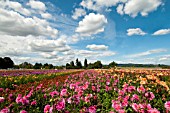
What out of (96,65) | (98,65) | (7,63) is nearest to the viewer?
(7,63)

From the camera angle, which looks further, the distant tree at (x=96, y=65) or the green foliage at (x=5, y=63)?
the distant tree at (x=96, y=65)

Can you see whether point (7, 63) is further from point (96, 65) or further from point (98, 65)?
point (98, 65)

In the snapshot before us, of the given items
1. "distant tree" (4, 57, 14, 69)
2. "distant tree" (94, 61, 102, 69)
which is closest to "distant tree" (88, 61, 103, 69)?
"distant tree" (94, 61, 102, 69)

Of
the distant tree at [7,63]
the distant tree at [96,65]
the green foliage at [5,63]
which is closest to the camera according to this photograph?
the green foliage at [5,63]

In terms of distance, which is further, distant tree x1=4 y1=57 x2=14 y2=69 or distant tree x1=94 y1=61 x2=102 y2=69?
distant tree x1=94 y1=61 x2=102 y2=69

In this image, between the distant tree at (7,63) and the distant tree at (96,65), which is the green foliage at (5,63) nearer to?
the distant tree at (7,63)

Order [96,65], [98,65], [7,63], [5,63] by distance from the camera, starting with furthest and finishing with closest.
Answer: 1. [96,65]
2. [98,65]
3. [7,63]
4. [5,63]

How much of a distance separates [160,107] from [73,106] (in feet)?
5.91

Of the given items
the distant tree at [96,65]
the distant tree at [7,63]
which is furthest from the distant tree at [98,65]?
the distant tree at [7,63]

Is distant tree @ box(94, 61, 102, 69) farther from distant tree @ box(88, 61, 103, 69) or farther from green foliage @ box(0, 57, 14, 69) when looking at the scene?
green foliage @ box(0, 57, 14, 69)

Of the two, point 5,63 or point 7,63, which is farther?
point 7,63

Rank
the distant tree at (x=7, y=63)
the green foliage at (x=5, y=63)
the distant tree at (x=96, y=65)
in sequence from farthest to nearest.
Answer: the distant tree at (x=96, y=65) < the distant tree at (x=7, y=63) < the green foliage at (x=5, y=63)

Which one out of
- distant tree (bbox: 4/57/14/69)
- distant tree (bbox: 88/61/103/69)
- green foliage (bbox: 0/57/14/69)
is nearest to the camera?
green foliage (bbox: 0/57/14/69)

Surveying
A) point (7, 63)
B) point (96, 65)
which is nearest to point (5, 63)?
point (7, 63)
